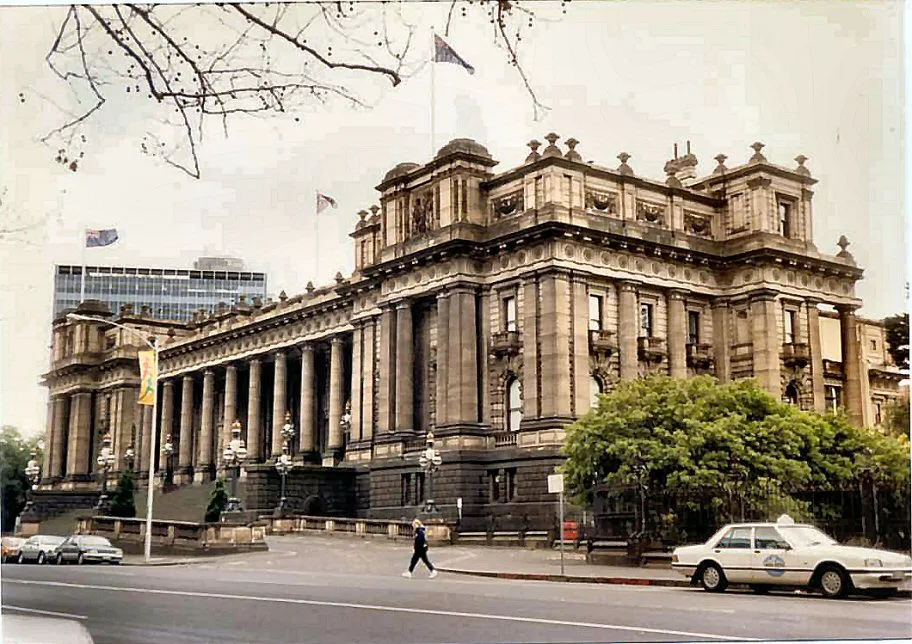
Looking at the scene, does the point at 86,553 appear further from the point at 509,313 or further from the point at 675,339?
the point at 675,339

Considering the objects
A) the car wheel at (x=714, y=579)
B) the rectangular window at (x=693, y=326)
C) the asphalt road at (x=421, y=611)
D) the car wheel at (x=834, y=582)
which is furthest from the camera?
the rectangular window at (x=693, y=326)

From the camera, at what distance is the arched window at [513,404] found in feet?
178

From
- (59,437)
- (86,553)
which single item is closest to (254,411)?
(59,437)

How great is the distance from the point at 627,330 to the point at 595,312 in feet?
5.73

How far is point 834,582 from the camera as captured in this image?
2369 cm

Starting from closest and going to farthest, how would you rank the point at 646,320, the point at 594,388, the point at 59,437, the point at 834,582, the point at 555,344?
the point at 834,582 → the point at 555,344 → the point at 594,388 → the point at 646,320 → the point at 59,437

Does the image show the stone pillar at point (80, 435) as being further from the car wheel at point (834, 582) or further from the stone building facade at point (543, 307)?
the car wheel at point (834, 582)

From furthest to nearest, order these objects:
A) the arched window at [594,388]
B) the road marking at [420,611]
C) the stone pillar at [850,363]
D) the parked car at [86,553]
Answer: the stone pillar at [850,363], the arched window at [594,388], the parked car at [86,553], the road marking at [420,611]

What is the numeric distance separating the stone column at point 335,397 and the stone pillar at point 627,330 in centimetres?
2052

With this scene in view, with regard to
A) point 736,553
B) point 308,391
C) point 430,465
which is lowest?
point 736,553

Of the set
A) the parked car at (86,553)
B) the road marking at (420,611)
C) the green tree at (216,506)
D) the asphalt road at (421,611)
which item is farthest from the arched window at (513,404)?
the road marking at (420,611)

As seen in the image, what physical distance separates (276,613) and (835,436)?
25.2 m

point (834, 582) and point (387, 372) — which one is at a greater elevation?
point (387, 372)

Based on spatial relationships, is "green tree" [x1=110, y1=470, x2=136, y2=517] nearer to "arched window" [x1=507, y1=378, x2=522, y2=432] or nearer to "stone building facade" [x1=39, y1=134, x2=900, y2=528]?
"stone building facade" [x1=39, y1=134, x2=900, y2=528]
